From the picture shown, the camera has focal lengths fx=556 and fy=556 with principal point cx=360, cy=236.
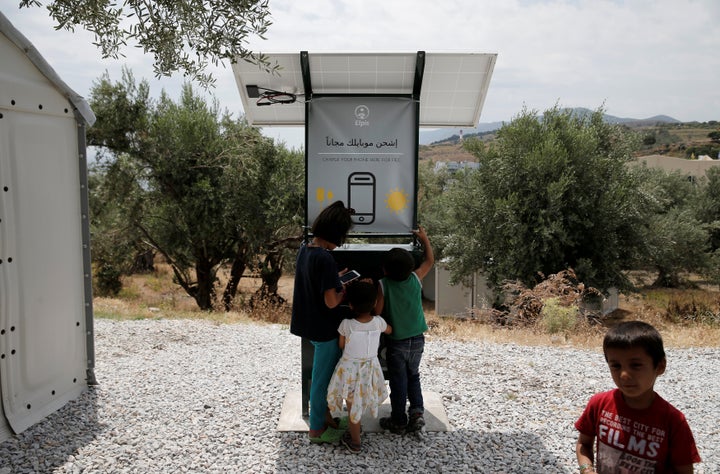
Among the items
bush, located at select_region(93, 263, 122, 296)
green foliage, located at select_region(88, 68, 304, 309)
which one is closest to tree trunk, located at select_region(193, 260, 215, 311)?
green foliage, located at select_region(88, 68, 304, 309)

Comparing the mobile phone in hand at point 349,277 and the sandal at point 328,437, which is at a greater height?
the mobile phone in hand at point 349,277

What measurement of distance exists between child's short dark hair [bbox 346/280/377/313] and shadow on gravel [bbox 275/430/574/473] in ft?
3.71

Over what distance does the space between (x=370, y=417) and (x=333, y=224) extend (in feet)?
6.18

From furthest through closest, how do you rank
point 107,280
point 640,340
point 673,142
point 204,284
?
point 673,142 → point 107,280 → point 204,284 → point 640,340

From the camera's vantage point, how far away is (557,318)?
905 cm

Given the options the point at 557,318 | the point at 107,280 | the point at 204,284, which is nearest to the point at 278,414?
the point at 557,318

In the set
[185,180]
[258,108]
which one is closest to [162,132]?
[185,180]

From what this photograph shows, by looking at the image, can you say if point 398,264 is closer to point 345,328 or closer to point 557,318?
point 345,328

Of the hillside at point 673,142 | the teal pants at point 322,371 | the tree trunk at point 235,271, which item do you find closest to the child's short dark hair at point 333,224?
the teal pants at point 322,371

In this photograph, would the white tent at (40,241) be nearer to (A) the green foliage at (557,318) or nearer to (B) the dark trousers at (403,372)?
(B) the dark trousers at (403,372)

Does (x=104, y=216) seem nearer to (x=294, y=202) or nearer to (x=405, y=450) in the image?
(x=294, y=202)

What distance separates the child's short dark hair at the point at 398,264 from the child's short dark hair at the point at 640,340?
6.62ft

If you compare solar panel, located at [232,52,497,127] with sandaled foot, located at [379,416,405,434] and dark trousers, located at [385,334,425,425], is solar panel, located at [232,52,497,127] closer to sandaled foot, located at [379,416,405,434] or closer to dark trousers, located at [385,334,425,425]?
dark trousers, located at [385,334,425,425]

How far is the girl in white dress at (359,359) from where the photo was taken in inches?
162
